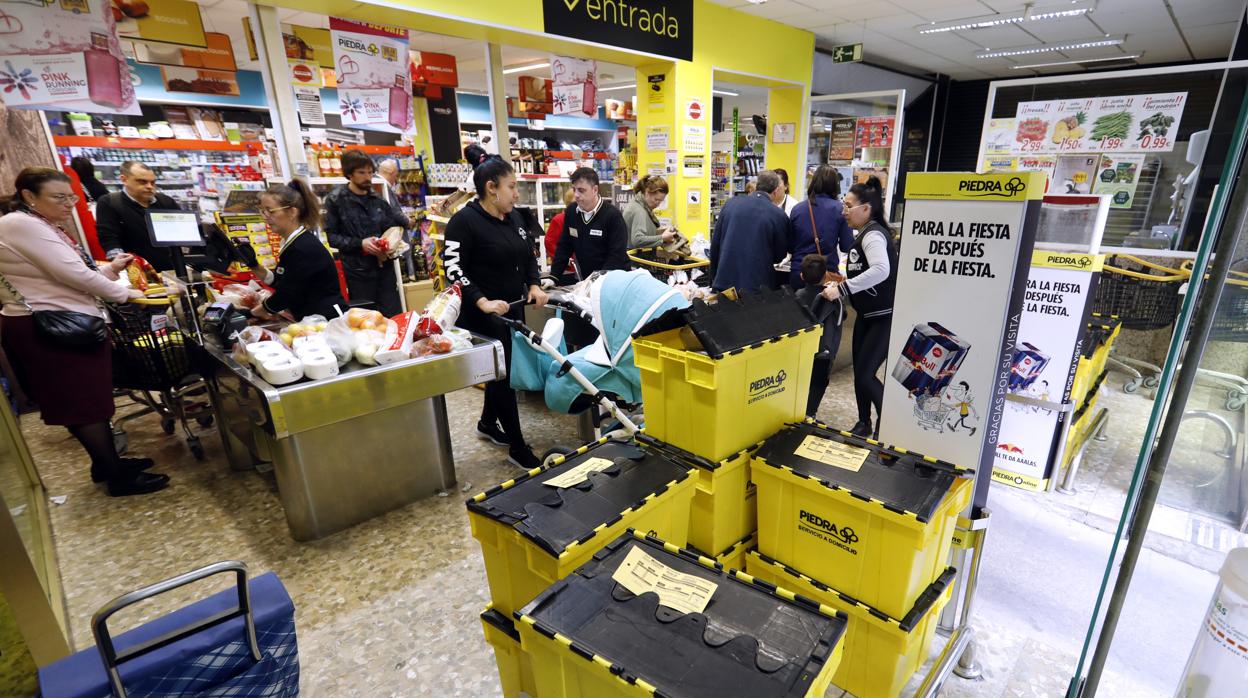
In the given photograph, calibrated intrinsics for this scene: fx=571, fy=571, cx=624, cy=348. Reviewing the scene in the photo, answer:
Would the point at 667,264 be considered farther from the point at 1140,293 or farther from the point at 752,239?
the point at 1140,293

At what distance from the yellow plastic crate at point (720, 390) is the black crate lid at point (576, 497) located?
162mm

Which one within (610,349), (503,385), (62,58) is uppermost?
(62,58)

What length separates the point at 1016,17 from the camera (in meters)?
7.91

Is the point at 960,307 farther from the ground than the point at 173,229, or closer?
closer

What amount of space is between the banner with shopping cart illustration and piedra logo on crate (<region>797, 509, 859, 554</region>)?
176 cm

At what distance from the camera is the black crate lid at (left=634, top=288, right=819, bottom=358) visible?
1893mm

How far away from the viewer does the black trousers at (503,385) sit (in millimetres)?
3484

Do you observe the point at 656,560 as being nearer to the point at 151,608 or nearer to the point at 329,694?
the point at 329,694

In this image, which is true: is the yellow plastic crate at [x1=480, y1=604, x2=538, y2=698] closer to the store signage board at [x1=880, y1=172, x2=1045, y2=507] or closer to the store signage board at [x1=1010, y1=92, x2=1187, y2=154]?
the store signage board at [x1=880, y1=172, x2=1045, y2=507]

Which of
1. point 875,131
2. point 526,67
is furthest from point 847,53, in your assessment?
point 526,67

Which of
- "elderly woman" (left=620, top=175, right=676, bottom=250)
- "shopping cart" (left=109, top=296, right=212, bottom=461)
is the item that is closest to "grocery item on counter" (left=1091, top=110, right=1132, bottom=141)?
"elderly woman" (left=620, top=175, right=676, bottom=250)

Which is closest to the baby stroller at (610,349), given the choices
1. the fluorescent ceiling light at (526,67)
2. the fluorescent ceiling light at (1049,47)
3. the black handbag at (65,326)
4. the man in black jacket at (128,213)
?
the black handbag at (65,326)

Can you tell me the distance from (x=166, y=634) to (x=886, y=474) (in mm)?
1909

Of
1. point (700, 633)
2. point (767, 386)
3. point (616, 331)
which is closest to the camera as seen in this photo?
point (700, 633)
